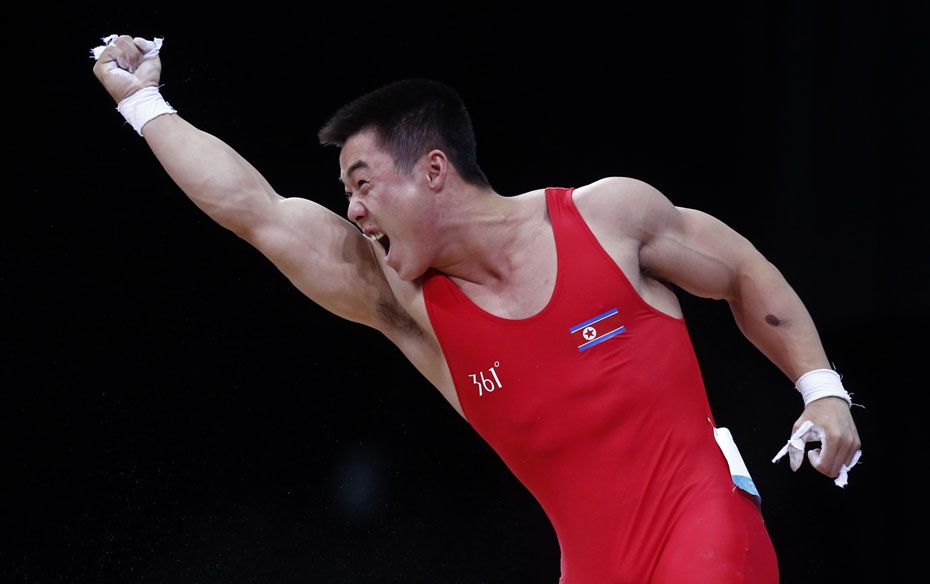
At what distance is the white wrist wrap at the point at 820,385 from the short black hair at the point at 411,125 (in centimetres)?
74

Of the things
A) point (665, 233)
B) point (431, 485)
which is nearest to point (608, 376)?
point (665, 233)

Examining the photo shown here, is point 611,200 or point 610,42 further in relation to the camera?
point 610,42

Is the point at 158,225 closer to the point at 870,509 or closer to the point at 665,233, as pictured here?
the point at 665,233

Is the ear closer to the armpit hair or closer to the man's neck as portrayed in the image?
the man's neck

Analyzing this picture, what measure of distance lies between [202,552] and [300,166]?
3.99ft

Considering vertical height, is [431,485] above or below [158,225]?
below

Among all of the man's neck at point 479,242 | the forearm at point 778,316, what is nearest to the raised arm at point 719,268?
the forearm at point 778,316

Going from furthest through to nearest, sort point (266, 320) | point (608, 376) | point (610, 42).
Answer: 1. point (610, 42)
2. point (266, 320)
3. point (608, 376)

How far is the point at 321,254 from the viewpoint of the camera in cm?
234

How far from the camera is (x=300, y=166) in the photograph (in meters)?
3.74

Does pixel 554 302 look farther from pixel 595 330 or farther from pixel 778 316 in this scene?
pixel 778 316

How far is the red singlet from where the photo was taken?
7.22ft

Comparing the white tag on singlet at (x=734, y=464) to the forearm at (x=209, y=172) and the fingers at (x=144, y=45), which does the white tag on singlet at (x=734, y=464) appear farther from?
the fingers at (x=144, y=45)

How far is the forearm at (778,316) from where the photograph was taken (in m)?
2.37
